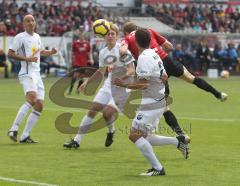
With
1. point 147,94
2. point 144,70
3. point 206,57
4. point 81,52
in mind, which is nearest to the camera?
point 144,70

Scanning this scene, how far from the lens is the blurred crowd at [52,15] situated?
42750 millimetres

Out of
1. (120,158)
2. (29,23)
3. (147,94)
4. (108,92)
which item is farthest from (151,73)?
(29,23)

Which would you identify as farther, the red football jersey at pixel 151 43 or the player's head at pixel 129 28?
the player's head at pixel 129 28

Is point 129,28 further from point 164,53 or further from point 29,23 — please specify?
point 29,23

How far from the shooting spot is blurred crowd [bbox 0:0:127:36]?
42750mm

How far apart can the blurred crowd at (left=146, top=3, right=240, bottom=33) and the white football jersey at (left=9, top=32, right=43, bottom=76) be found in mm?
38548

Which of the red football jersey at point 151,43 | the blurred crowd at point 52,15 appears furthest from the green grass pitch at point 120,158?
the blurred crowd at point 52,15

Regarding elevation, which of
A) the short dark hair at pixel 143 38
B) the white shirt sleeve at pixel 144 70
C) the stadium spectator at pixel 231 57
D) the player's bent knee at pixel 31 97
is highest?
the short dark hair at pixel 143 38

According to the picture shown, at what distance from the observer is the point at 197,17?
54.0 meters

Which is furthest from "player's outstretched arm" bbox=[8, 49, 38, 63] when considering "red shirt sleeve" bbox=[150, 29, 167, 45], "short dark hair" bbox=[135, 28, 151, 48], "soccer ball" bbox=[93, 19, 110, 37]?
"short dark hair" bbox=[135, 28, 151, 48]

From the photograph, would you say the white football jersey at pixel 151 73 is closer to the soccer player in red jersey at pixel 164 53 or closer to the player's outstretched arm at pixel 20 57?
the soccer player in red jersey at pixel 164 53

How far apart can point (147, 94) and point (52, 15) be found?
35.9 metres

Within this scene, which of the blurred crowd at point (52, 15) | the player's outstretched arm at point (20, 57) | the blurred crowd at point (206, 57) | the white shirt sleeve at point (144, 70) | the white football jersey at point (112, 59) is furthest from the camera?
the blurred crowd at point (206, 57)

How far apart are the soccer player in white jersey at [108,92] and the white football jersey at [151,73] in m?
2.45
